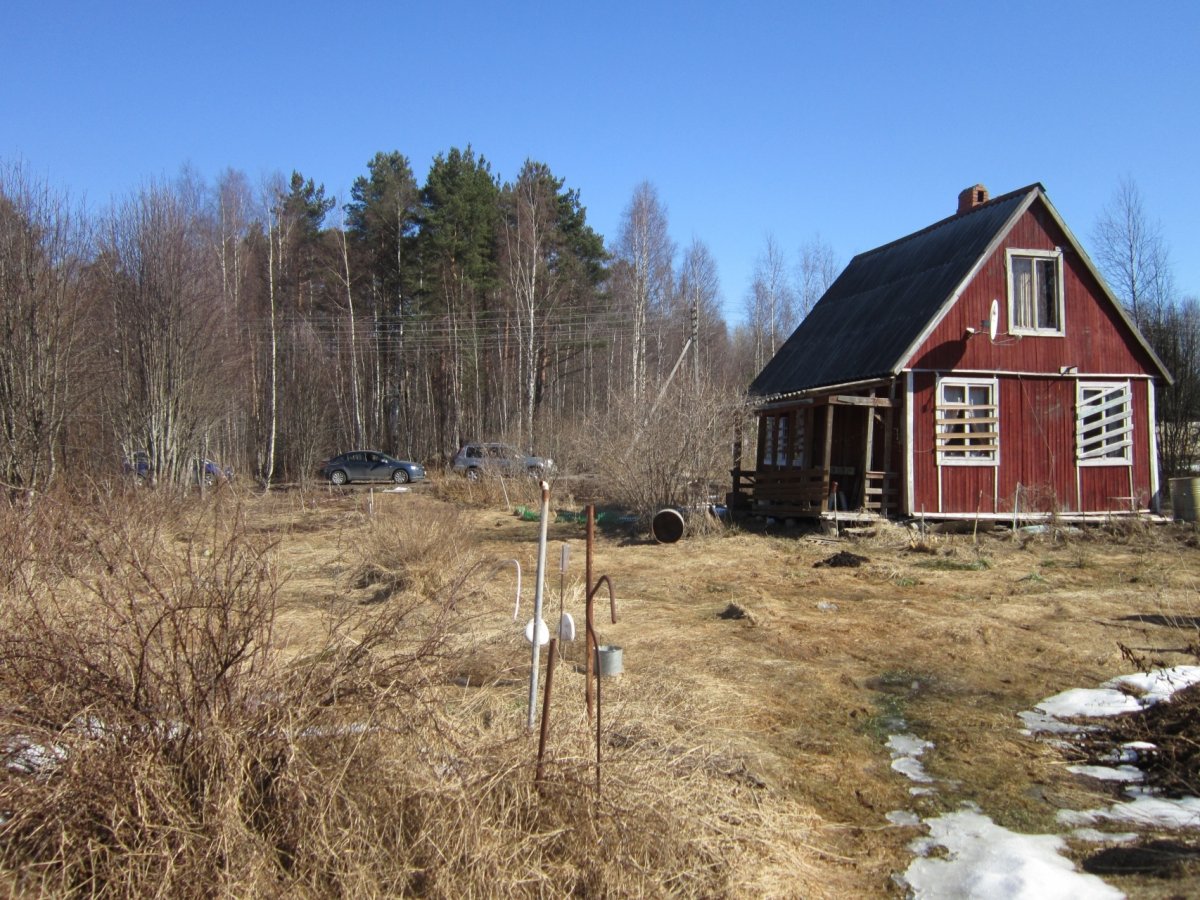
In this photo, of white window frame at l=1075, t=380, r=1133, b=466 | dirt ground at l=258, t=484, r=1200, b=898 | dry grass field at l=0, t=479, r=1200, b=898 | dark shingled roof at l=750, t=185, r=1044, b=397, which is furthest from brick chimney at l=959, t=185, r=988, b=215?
dry grass field at l=0, t=479, r=1200, b=898

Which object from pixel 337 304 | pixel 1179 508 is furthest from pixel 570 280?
pixel 1179 508

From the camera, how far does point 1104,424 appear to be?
56.0 feet

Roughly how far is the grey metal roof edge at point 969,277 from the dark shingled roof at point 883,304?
0.05m

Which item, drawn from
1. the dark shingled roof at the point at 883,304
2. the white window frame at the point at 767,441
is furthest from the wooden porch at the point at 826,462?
the dark shingled roof at the point at 883,304

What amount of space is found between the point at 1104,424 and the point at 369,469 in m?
23.4

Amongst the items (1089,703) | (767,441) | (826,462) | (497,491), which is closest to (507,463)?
(497,491)

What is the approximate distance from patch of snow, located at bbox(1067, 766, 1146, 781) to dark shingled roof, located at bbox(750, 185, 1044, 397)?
11.6m

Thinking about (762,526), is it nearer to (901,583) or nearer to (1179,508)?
(901,583)

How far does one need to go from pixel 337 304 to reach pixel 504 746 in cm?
3848

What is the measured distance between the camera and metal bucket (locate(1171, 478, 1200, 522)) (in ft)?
54.3

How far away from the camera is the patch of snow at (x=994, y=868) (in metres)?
3.63

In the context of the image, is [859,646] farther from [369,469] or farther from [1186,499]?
[369,469]

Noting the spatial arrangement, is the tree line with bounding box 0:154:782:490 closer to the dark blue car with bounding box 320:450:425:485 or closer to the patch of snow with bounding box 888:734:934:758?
the dark blue car with bounding box 320:450:425:485

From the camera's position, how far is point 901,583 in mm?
11477
